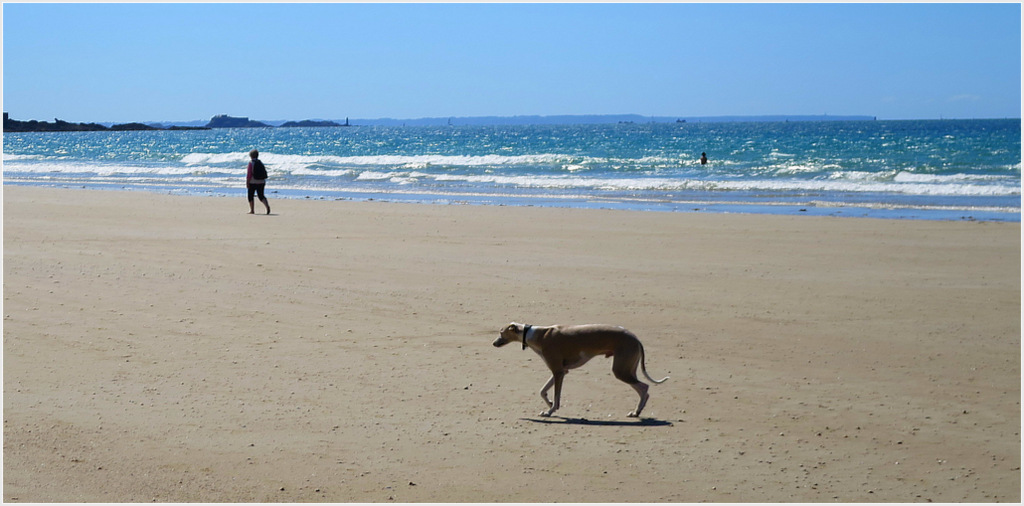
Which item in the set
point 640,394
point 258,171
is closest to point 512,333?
point 640,394

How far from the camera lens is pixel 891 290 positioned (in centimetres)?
1012

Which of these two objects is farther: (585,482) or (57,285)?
(57,285)

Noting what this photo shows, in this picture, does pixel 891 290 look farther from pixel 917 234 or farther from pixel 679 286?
pixel 917 234

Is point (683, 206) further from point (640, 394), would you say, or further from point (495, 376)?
point (640, 394)

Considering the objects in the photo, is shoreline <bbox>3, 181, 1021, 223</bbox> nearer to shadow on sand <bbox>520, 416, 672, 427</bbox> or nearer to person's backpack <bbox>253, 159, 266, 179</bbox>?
person's backpack <bbox>253, 159, 266, 179</bbox>

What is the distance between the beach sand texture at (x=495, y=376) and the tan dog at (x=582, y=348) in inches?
9.9

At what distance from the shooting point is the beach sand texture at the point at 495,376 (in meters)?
5.07

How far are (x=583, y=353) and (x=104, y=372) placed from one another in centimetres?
329

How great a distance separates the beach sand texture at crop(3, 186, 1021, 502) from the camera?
16.6ft

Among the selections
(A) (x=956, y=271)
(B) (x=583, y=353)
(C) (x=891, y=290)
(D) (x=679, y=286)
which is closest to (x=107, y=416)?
(B) (x=583, y=353)

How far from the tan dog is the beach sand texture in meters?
0.25

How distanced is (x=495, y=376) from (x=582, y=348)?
117 centimetres

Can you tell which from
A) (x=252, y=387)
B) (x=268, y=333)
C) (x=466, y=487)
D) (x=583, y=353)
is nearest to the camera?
(x=466, y=487)

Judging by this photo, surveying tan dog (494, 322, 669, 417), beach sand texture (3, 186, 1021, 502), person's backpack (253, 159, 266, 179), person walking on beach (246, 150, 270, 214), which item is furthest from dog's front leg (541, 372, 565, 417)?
person's backpack (253, 159, 266, 179)
